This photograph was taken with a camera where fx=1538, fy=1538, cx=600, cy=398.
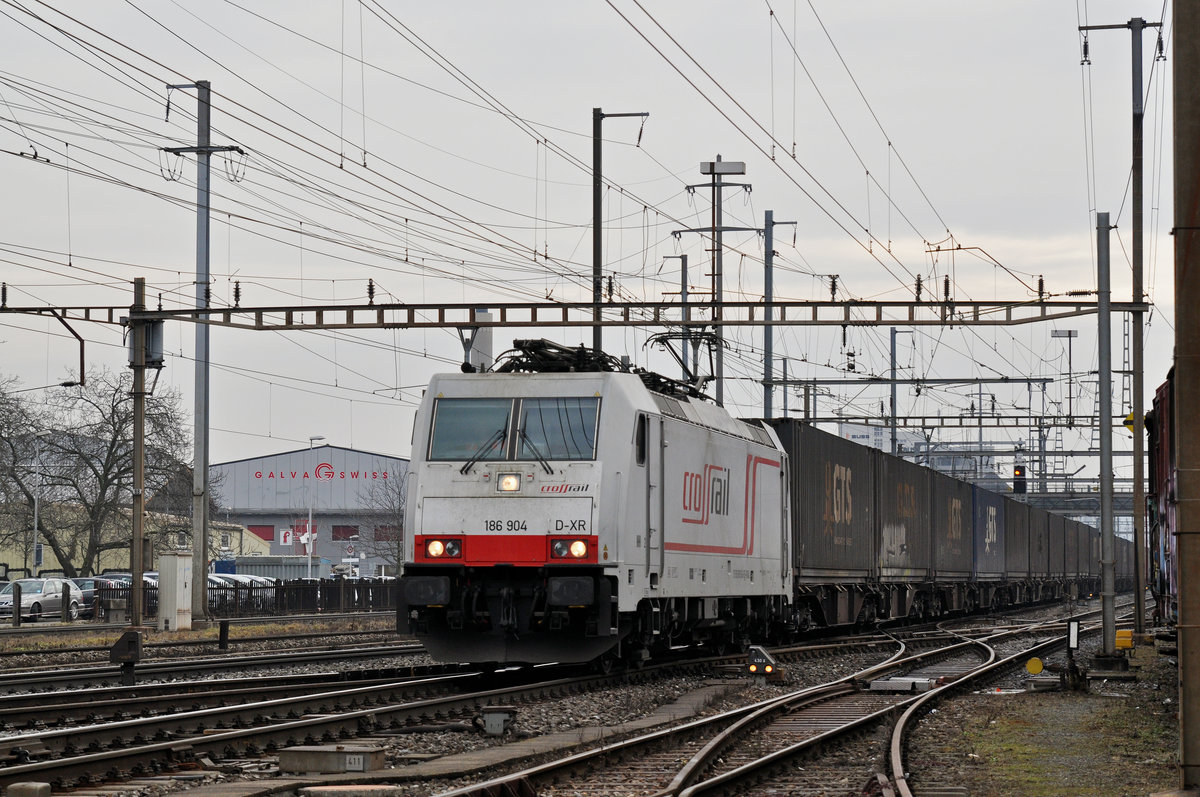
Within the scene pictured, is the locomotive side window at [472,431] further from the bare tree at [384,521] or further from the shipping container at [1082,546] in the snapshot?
the bare tree at [384,521]

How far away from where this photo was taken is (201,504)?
33.5m

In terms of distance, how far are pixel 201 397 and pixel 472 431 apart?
1853 cm

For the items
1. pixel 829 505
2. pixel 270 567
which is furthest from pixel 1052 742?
pixel 270 567

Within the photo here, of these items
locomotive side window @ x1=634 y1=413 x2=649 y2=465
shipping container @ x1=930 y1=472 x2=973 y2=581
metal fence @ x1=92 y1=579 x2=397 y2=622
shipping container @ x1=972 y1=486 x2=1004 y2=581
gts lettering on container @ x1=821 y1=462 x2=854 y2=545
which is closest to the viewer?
locomotive side window @ x1=634 y1=413 x2=649 y2=465

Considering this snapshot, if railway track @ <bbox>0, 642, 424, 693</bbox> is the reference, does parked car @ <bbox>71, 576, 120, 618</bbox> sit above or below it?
below

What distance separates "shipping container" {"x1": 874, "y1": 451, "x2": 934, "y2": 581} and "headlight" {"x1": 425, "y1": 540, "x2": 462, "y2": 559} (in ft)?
50.3

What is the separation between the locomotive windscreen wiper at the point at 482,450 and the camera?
17250 mm

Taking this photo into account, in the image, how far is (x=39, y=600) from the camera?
4366 cm

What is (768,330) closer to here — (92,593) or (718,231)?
(718,231)

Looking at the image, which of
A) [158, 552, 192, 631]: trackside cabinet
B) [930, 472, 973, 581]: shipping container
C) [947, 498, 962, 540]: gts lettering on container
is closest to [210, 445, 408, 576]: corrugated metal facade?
[930, 472, 973, 581]: shipping container

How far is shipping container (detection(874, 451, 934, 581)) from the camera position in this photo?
3111 cm

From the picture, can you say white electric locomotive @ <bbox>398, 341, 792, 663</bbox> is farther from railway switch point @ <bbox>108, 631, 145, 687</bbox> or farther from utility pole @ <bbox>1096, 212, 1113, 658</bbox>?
utility pole @ <bbox>1096, 212, 1113, 658</bbox>

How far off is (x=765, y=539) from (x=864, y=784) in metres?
12.1

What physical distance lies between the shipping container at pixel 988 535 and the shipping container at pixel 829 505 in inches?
458
